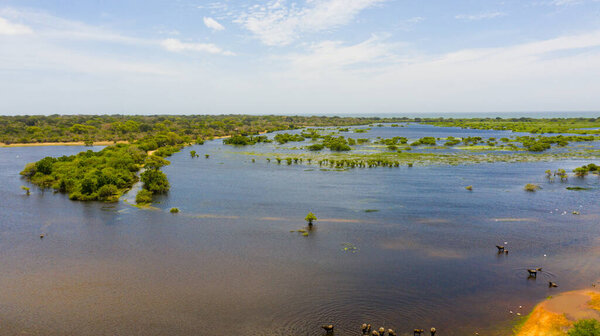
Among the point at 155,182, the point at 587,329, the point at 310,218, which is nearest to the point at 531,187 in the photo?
the point at 310,218

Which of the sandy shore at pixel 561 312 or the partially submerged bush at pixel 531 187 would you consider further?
the partially submerged bush at pixel 531 187

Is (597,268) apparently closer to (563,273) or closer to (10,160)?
(563,273)

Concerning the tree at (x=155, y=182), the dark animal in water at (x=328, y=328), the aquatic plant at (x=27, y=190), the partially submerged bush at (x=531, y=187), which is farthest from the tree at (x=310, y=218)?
the aquatic plant at (x=27, y=190)

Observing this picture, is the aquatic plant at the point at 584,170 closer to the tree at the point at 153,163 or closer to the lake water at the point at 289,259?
the lake water at the point at 289,259

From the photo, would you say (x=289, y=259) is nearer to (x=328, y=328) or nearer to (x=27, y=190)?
(x=328, y=328)

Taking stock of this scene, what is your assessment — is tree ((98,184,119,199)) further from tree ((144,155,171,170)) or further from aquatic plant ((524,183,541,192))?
aquatic plant ((524,183,541,192))
